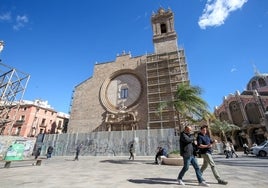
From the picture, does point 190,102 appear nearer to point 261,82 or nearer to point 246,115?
point 246,115

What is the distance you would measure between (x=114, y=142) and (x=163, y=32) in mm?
24334


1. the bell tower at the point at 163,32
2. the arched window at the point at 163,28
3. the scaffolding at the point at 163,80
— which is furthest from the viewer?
the arched window at the point at 163,28

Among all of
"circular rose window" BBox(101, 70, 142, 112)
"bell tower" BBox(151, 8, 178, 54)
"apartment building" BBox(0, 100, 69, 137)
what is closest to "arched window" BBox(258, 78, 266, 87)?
"bell tower" BBox(151, 8, 178, 54)

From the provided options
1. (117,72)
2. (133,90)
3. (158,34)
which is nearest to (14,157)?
(133,90)

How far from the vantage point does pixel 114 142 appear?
71.5ft

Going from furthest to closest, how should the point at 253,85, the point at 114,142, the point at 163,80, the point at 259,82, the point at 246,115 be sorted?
the point at 253,85 → the point at 259,82 → the point at 246,115 → the point at 163,80 → the point at 114,142

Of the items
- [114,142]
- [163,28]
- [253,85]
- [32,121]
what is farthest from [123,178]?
[253,85]

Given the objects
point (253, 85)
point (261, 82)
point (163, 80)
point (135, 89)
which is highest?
point (261, 82)

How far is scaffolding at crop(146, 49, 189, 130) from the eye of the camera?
25.5 meters

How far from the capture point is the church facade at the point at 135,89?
87.7ft

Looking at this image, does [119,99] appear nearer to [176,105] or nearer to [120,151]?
[120,151]

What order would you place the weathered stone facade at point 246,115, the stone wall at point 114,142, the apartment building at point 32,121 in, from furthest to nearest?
the apartment building at point 32,121, the weathered stone facade at point 246,115, the stone wall at point 114,142

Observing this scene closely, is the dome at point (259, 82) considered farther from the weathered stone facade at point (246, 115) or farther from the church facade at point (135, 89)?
the church facade at point (135, 89)

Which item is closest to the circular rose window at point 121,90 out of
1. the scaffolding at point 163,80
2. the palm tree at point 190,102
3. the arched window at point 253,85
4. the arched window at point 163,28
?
the scaffolding at point 163,80
